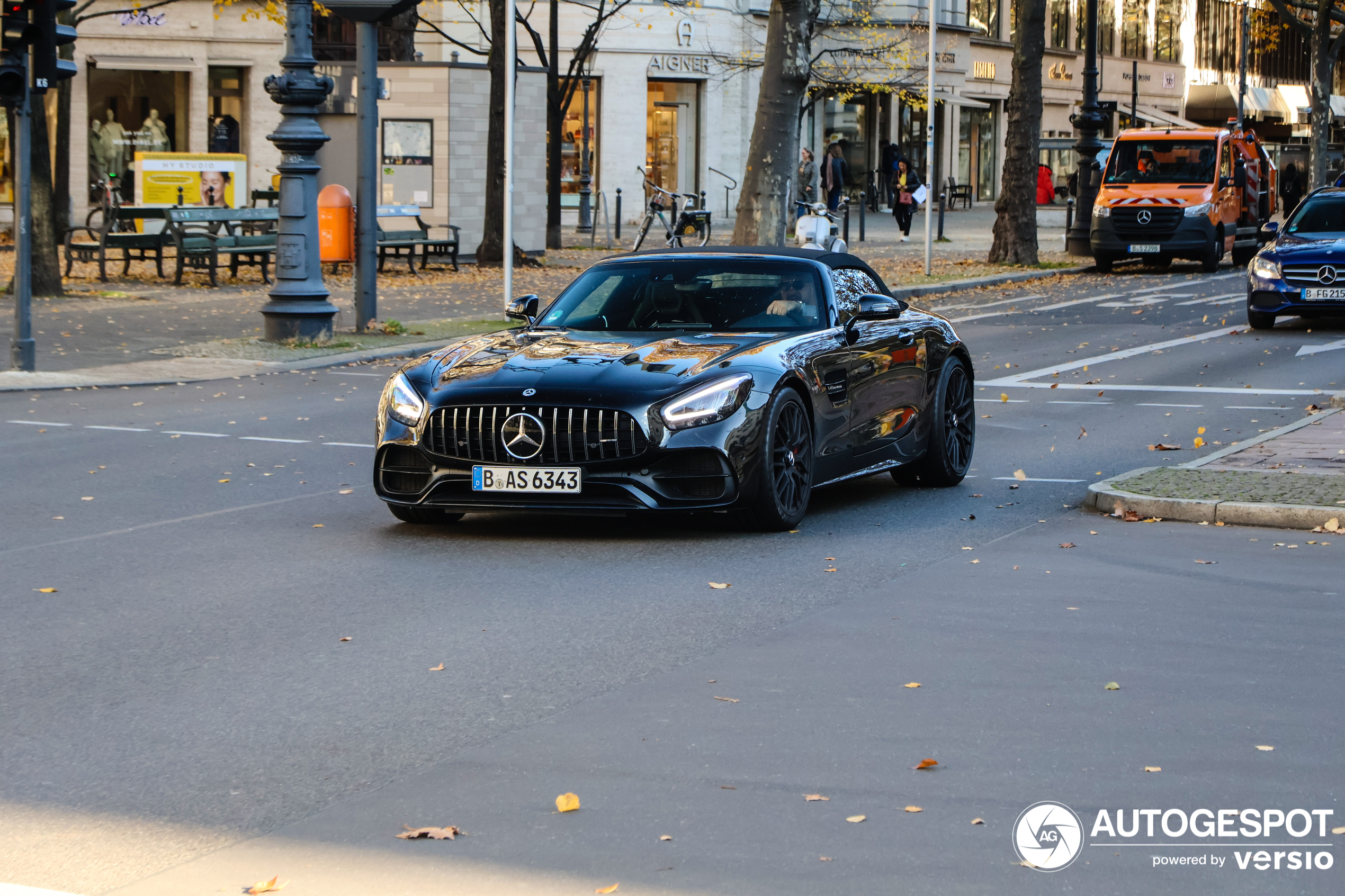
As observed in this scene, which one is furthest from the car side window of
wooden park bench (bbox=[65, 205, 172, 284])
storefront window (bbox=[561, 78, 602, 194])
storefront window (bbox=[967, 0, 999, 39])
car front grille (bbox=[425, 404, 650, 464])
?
storefront window (bbox=[967, 0, 999, 39])

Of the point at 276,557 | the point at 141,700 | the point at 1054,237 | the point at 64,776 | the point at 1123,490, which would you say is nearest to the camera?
the point at 64,776

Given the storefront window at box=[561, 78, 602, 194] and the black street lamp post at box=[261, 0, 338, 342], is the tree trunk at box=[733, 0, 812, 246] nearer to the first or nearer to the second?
the black street lamp post at box=[261, 0, 338, 342]

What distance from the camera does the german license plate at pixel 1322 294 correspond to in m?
21.2

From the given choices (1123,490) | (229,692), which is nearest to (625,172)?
(1123,490)

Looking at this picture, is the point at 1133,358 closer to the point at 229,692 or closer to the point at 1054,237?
the point at 229,692

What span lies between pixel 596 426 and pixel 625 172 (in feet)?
144

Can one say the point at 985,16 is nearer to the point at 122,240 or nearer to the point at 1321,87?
the point at 1321,87

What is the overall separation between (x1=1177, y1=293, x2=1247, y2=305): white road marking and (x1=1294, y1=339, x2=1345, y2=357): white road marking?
586 cm

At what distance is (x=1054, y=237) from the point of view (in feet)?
146

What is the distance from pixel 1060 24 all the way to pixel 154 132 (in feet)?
131

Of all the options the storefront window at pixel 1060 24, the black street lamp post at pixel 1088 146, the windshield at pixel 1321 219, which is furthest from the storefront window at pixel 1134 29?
the windshield at pixel 1321 219

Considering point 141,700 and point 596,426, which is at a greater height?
point 596,426

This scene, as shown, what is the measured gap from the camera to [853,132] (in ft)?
201

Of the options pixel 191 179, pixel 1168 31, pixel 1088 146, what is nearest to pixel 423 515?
pixel 191 179
